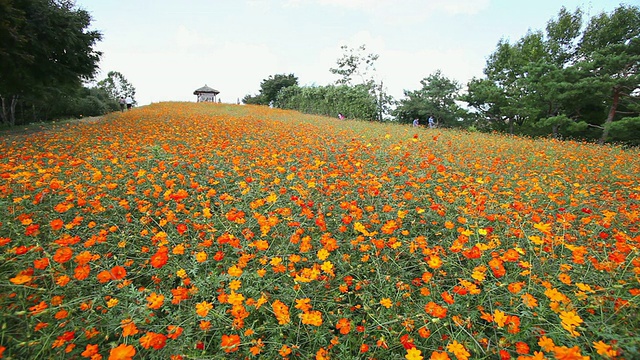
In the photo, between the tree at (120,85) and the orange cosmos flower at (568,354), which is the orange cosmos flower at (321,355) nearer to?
the orange cosmos flower at (568,354)

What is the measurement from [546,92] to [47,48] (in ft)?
62.4

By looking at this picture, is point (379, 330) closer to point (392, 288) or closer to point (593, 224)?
point (392, 288)

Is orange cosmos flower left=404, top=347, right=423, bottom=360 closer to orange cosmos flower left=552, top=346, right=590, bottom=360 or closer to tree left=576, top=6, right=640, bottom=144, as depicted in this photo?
orange cosmos flower left=552, top=346, right=590, bottom=360

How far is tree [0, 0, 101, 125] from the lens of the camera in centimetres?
656

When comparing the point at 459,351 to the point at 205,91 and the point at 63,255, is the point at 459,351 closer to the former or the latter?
the point at 63,255

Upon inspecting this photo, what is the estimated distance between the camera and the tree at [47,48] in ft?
21.5

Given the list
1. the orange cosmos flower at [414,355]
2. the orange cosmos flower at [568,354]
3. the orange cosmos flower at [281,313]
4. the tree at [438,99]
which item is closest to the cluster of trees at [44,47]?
the orange cosmos flower at [281,313]

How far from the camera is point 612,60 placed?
11.4m

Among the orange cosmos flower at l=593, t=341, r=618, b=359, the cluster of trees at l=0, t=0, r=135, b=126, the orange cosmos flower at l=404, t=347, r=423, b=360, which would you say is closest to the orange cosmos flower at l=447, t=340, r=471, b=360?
the orange cosmos flower at l=404, t=347, r=423, b=360

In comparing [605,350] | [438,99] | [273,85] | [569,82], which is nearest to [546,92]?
[569,82]

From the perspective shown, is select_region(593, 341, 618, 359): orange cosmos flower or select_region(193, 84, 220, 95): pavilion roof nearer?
select_region(593, 341, 618, 359): orange cosmos flower

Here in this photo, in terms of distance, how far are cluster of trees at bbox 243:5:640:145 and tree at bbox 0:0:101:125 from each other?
1305 cm

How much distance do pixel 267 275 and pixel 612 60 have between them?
1644 cm

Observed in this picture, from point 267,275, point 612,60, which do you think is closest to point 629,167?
point 267,275
